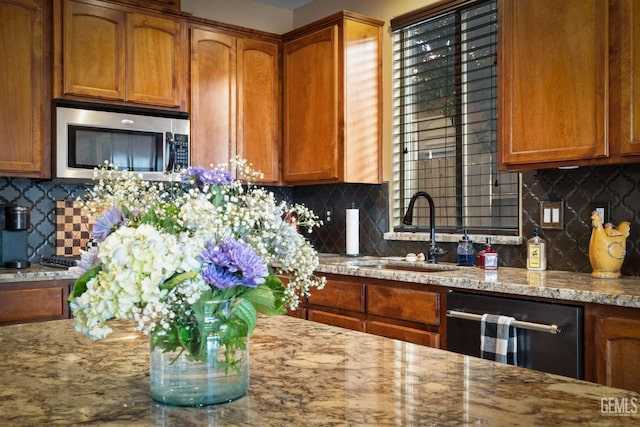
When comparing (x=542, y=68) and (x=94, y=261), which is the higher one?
(x=542, y=68)

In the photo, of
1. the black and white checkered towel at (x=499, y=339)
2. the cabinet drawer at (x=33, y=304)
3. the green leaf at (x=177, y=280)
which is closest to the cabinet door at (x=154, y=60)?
the cabinet drawer at (x=33, y=304)

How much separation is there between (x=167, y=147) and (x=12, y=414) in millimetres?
3028

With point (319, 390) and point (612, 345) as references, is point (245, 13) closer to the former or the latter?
point (612, 345)

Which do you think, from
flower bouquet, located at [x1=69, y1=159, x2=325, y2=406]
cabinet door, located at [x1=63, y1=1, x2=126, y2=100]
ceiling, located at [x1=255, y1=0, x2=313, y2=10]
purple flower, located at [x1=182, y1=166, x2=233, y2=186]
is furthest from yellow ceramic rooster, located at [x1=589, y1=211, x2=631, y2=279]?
ceiling, located at [x1=255, y1=0, x2=313, y2=10]

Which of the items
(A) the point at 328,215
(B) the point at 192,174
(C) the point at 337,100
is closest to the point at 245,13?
(C) the point at 337,100

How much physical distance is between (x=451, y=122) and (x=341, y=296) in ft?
4.16

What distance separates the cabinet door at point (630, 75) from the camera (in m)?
2.47

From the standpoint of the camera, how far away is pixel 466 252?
3.36 meters

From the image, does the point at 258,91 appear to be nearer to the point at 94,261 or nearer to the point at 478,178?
the point at 478,178

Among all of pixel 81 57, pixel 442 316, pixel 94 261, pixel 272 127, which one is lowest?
pixel 442 316

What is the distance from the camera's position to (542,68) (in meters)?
2.78

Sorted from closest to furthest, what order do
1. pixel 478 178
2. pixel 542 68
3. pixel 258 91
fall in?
pixel 542 68, pixel 478 178, pixel 258 91

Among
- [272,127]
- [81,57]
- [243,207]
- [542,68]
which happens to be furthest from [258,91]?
[243,207]

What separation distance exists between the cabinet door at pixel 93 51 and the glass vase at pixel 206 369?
9.59 ft
